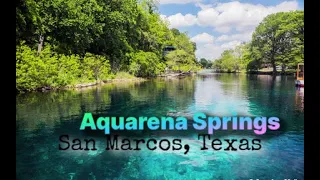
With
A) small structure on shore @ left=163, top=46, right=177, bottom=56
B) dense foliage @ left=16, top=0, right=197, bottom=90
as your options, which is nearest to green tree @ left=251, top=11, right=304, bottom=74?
dense foliage @ left=16, top=0, right=197, bottom=90

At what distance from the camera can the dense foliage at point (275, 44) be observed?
17.5 m

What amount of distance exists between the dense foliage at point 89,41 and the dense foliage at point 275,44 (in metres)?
3.64

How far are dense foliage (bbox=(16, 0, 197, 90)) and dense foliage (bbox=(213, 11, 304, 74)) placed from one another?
3.64 m

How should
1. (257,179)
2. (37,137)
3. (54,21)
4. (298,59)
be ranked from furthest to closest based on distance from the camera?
(298,59)
(54,21)
(37,137)
(257,179)

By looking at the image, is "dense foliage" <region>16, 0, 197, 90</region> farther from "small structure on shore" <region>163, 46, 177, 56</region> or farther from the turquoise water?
the turquoise water

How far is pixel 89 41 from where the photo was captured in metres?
12.9

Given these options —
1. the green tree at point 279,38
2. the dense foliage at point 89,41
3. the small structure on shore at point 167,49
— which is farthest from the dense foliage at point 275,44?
the dense foliage at point 89,41

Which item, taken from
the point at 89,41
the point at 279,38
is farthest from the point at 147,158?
the point at 279,38

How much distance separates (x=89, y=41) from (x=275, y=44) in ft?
39.4

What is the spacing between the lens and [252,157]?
354 cm

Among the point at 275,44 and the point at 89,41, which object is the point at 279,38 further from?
the point at 89,41

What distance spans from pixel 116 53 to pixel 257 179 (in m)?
13.7
